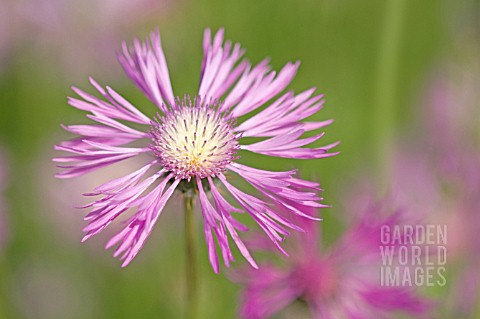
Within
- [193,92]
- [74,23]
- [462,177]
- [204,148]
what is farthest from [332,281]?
[74,23]

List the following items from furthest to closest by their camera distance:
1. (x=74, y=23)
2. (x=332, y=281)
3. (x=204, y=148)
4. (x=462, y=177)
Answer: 1. (x=74, y=23)
2. (x=462, y=177)
3. (x=332, y=281)
4. (x=204, y=148)

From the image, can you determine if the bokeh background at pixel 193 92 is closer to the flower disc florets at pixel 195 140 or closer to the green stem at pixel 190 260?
the flower disc florets at pixel 195 140

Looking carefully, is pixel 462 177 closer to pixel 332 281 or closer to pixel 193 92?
pixel 332 281

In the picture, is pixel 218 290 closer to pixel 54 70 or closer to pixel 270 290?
pixel 270 290

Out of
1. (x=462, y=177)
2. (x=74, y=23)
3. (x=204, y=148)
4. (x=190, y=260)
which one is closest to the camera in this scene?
(x=190, y=260)

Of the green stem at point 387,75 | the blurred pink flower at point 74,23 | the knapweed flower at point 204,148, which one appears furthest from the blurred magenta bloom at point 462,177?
the blurred pink flower at point 74,23

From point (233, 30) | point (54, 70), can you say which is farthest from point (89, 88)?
point (233, 30)

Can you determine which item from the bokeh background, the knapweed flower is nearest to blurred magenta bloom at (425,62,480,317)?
the bokeh background
